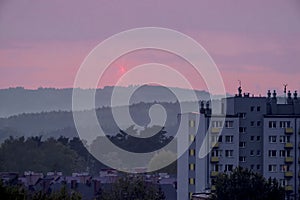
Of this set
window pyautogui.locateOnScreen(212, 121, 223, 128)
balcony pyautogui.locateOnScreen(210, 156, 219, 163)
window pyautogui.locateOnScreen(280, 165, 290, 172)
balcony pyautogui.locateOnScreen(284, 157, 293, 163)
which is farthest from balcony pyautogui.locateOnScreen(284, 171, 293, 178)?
window pyautogui.locateOnScreen(212, 121, 223, 128)

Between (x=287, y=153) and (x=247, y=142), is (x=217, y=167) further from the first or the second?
(x=287, y=153)

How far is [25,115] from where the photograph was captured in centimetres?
12756

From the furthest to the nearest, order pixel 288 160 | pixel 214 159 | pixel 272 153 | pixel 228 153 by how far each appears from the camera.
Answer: pixel 272 153 < pixel 288 160 < pixel 228 153 < pixel 214 159

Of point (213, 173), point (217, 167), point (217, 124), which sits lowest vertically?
point (213, 173)

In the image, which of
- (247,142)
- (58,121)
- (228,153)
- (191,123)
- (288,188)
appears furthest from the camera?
(58,121)

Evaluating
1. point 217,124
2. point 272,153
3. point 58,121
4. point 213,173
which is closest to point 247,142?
point 272,153

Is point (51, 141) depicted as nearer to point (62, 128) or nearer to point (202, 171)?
point (202, 171)

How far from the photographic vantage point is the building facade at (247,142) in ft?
124

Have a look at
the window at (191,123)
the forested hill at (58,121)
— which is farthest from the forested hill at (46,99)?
the window at (191,123)

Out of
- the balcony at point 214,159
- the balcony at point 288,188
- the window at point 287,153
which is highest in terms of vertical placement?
the window at point 287,153

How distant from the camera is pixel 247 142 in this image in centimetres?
3894

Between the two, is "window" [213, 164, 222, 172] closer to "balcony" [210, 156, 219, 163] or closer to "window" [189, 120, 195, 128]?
"balcony" [210, 156, 219, 163]

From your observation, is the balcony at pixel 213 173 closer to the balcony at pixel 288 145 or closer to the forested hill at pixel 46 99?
the balcony at pixel 288 145

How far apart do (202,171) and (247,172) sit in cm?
618
